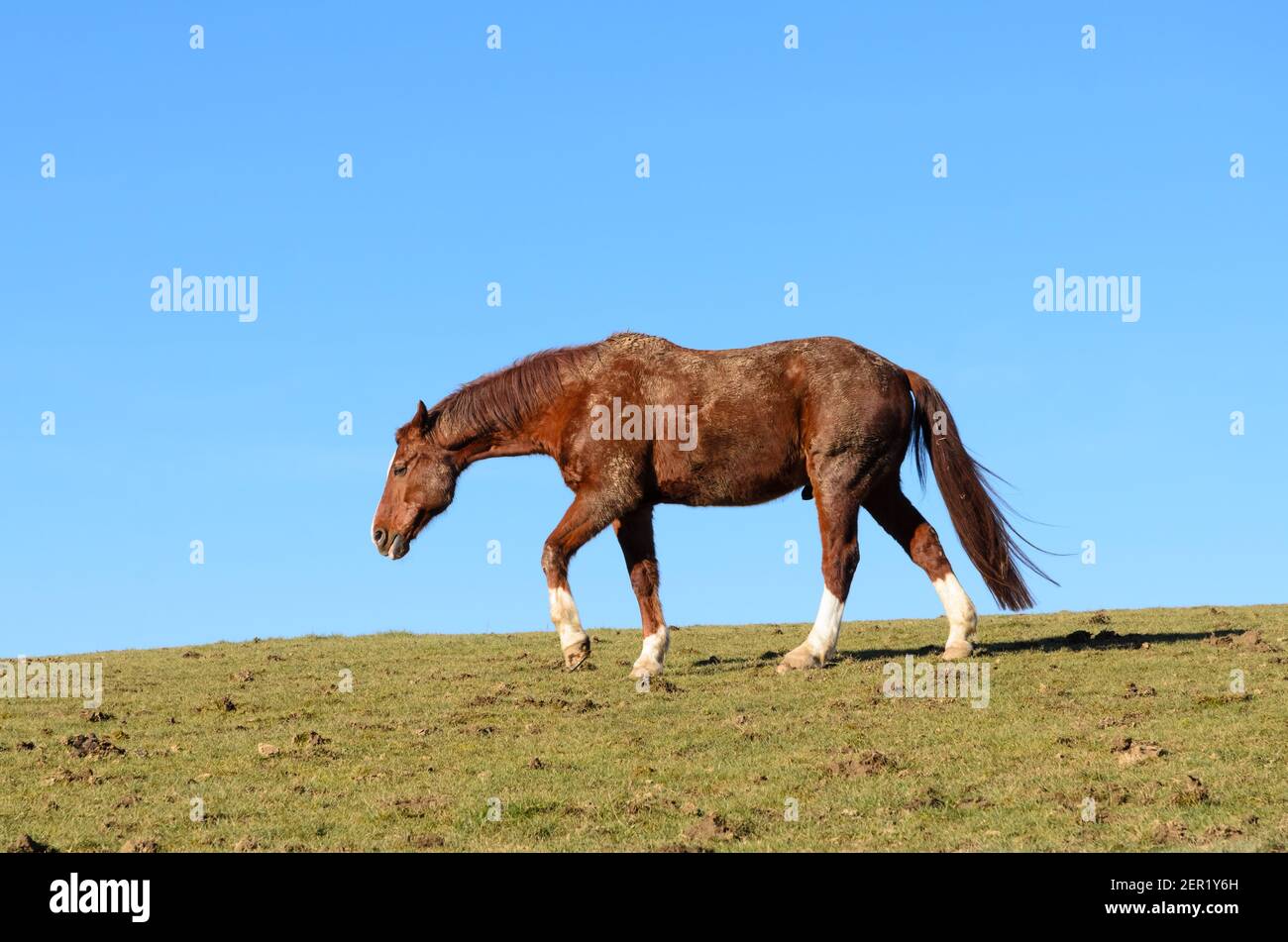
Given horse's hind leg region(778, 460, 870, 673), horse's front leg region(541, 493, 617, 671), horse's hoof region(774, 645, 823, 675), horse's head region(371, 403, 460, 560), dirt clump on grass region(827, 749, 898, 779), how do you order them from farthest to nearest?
horse's head region(371, 403, 460, 560)
horse's front leg region(541, 493, 617, 671)
horse's hind leg region(778, 460, 870, 673)
horse's hoof region(774, 645, 823, 675)
dirt clump on grass region(827, 749, 898, 779)

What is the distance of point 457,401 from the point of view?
63.4 ft

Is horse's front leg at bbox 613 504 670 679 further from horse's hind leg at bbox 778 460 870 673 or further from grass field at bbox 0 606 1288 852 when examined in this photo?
horse's hind leg at bbox 778 460 870 673

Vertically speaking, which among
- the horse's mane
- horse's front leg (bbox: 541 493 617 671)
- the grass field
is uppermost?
the horse's mane

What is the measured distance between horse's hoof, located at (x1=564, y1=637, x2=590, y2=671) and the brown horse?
2 centimetres

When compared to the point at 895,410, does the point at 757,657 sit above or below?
below

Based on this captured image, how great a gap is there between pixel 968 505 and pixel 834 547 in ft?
7.75

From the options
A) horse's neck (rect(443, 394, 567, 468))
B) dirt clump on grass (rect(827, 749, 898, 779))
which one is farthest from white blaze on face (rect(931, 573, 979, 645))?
dirt clump on grass (rect(827, 749, 898, 779))

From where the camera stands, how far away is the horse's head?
763 inches

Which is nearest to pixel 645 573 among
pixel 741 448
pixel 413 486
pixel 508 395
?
pixel 741 448

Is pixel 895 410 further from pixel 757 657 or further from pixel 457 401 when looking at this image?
pixel 457 401
